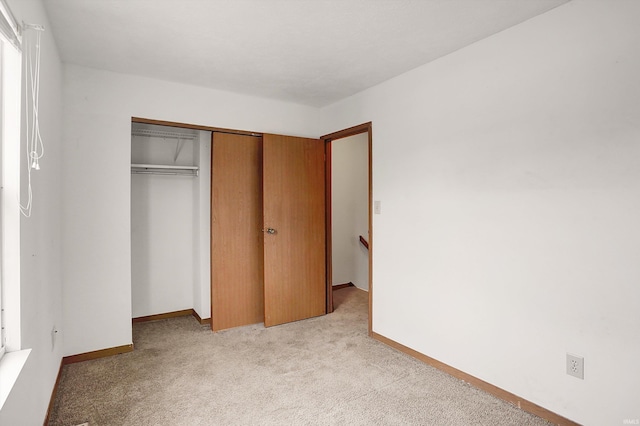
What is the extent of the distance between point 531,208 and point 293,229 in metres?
2.39

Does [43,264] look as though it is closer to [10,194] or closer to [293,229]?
[10,194]

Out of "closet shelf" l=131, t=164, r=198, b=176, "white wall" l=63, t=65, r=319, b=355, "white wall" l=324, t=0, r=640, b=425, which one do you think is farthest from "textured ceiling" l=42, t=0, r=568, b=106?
"closet shelf" l=131, t=164, r=198, b=176

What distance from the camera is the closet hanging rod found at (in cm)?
377

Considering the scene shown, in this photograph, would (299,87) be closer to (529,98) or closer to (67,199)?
(529,98)

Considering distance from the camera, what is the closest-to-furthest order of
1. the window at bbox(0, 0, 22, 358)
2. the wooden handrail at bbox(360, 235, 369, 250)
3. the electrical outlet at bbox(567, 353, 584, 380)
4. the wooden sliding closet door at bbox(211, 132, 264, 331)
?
1. the window at bbox(0, 0, 22, 358)
2. the electrical outlet at bbox(567, 353, 584, 380)
3. the wooden sliding closet door at bbox(211, 132, 264, 331)
4. the wooden handrail at bbox(360, 235, 369, 250)

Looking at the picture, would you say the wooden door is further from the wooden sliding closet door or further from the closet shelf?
the closet shelf

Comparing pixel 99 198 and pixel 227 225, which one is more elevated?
pixel 99 198

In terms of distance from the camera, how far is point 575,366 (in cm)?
194

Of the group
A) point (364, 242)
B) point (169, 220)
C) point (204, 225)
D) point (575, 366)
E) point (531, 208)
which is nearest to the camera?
point (575, 366)

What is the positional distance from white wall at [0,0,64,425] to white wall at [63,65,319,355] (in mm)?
128

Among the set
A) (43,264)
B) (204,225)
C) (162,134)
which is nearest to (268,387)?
(43,264)

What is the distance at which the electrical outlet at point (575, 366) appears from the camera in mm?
1915

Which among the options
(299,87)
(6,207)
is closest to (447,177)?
(299,87)

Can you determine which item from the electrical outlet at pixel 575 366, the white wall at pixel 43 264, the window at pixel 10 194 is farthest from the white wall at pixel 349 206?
the window at pixel 10 194
